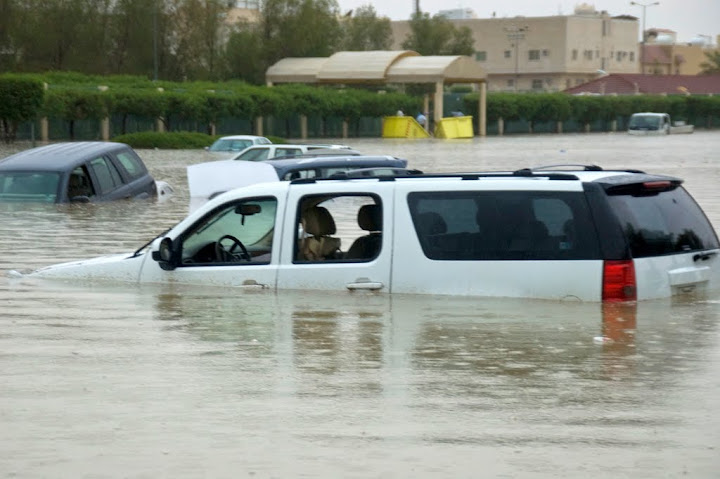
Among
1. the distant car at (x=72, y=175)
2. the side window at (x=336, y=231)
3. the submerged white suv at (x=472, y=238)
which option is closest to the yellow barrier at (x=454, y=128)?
the distant car at (x=72, y=175)

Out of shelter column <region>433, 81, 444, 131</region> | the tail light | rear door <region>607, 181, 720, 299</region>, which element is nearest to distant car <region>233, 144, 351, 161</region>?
rear door <region>607, 181, 720, 299</region>

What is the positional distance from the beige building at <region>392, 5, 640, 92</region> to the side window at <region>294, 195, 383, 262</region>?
140167mm

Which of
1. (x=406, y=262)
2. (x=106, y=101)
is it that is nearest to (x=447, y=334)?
(x=406, y=262)

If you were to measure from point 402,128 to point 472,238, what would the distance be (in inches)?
2620

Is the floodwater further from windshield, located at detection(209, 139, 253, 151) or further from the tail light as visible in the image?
windshield, located at detection(209, 139, 253, 151)

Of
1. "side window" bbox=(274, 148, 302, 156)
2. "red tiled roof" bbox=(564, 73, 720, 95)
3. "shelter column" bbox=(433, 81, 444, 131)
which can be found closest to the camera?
"side window" bbox=(274, 148, 302, 156)

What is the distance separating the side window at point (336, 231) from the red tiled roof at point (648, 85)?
10793cm

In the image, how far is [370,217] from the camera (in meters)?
11.5

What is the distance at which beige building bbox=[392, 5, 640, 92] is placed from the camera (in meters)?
155

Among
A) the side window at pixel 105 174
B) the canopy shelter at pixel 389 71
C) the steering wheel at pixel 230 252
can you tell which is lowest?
the side window at pixel 105 174

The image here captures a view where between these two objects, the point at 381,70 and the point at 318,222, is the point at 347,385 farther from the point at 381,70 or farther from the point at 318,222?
the point at 381,70

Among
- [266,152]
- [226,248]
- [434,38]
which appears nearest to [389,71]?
[434,38]

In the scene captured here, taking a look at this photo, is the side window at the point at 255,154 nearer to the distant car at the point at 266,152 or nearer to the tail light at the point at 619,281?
the distant car at the point at 266,152

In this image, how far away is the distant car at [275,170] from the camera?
21.7m
